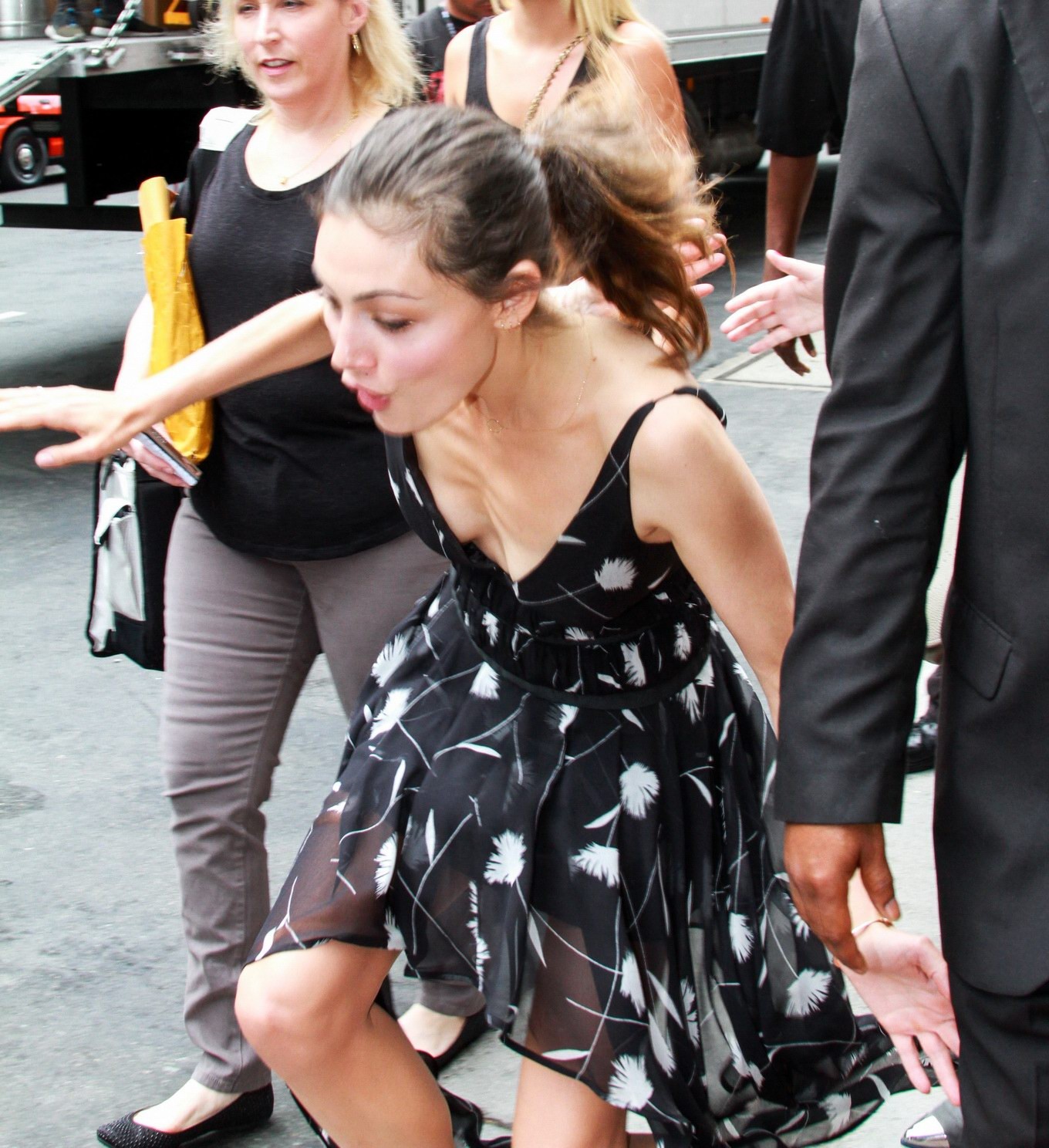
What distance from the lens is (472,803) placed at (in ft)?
7.14

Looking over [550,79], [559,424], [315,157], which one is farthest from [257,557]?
[550,79]

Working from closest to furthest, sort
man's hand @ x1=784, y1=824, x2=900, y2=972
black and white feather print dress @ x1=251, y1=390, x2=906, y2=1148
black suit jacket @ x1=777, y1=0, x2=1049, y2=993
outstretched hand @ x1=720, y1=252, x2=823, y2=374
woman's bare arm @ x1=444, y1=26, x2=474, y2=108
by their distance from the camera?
black suit jacket @ x1=777, y1=0, x2=1049, y2=993, man's hand @ x1=784, y1=824, x2=900, y2=972, black and white feather print dress @ x1=251, y1=390, x2=906, y2=1148, outstretched hand @ x1=720, y1=252, x2=823, y2=374, woman's bare arm @ x1=444, y1=26, x2=474, y2=108

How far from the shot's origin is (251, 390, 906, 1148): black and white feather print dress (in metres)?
2.13

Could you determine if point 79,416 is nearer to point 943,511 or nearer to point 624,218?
point 624,218

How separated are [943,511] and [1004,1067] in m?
0.57

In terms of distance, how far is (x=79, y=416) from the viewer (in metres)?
2.44

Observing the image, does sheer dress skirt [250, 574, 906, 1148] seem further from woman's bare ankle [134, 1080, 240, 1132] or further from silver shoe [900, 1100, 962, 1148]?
woman's bare ankle [134, 1080, 240, 1132]

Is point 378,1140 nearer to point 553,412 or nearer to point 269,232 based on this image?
point 553,412

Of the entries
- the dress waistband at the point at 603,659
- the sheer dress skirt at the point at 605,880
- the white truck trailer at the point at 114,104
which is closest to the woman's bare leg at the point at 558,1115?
the sheer dress skirt at the point at 605,880

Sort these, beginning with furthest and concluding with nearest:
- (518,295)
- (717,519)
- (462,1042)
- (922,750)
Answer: (922,750), (462,1042), (518,295), (717,519)

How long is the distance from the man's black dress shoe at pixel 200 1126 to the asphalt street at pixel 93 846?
0.14ft

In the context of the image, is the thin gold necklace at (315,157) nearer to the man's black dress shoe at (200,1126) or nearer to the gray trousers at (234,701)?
the gray trousers at (234,701)

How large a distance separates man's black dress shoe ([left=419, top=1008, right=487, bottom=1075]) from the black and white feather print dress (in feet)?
2.75

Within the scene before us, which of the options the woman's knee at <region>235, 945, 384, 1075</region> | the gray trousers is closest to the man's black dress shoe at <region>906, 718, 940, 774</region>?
the gray trousers
